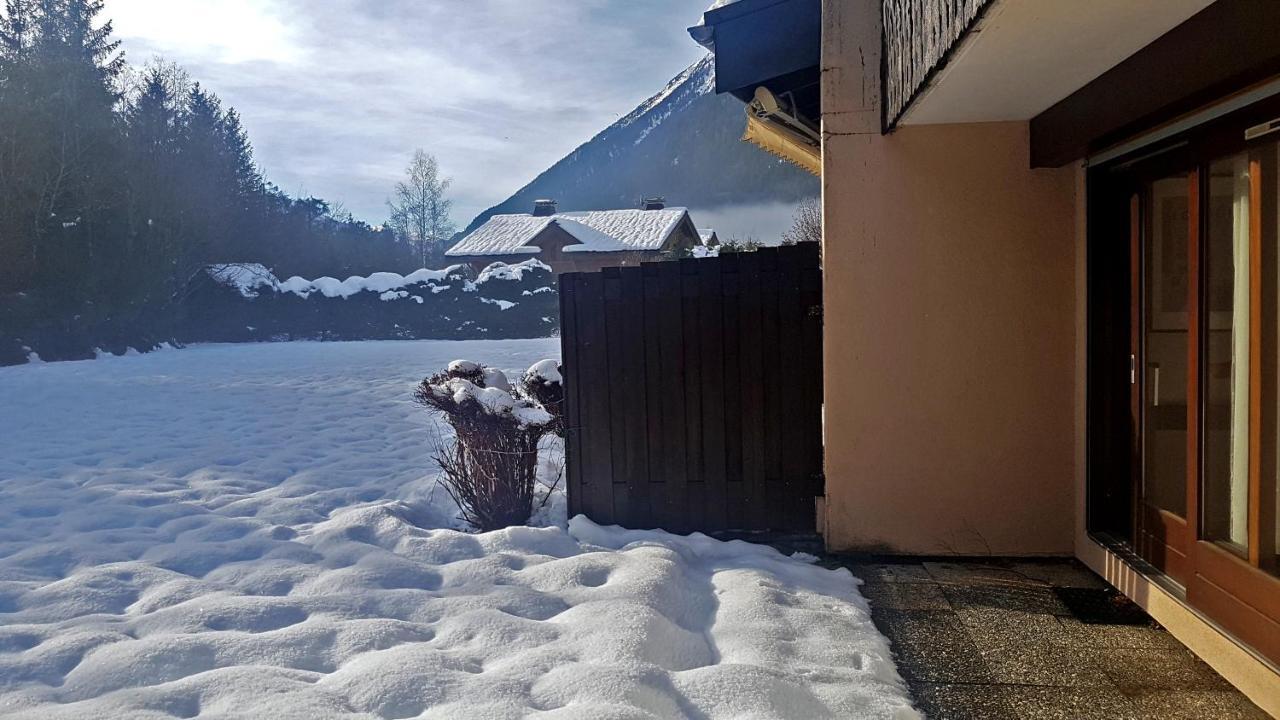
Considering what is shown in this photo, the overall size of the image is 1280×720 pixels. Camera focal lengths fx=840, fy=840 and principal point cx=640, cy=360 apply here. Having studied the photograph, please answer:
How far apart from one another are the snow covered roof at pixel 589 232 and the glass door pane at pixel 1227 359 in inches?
1024

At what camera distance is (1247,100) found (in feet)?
9.27

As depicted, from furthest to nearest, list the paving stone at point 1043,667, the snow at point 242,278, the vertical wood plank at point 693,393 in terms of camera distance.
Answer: the snow at point 242,278 → the vertical wood plank at point 693,393 → the paving stone at point 1043,667

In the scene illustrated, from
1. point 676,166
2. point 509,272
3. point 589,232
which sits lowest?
point 509,272

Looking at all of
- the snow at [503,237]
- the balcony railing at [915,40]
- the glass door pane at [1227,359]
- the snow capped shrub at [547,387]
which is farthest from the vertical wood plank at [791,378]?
the snow at [503,237]

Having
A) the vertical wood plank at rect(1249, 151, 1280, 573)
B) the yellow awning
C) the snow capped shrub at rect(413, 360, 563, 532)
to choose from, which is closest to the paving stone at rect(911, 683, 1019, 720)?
the vertical wood plank at rect(1249, 151, 1280, 573)

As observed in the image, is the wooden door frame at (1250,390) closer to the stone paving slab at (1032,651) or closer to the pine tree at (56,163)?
the stone paving slab at (1032,651)

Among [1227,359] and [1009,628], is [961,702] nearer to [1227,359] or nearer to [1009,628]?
[1009,628]

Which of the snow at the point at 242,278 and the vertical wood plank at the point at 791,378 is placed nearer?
the vertical wood plank at the point at 791,378

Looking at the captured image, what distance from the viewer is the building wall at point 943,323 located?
14.7 ft

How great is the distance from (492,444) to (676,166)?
7119 cm

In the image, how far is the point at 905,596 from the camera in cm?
402

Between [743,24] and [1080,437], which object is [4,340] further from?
[1080,437]

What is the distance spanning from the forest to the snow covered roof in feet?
16.4

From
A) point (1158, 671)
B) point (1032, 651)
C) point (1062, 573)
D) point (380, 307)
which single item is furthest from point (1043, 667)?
point (380, 307)
